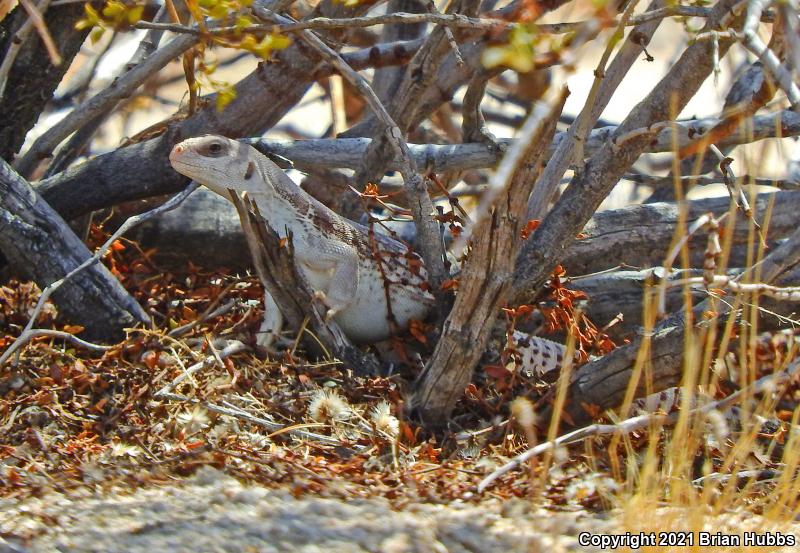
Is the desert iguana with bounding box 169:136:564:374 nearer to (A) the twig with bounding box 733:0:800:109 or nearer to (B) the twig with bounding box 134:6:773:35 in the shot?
(B) the twig with bounding box 134:6:773:35

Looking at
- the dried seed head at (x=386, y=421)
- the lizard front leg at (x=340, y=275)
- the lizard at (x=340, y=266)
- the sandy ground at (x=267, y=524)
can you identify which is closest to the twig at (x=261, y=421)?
the dried seed head at (x=386, y=421)

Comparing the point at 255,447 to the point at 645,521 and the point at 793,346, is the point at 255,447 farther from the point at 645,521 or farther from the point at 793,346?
the point at 793,346

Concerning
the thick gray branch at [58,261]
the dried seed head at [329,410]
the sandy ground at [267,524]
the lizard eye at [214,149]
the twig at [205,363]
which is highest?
the lizard eye at [214,149]

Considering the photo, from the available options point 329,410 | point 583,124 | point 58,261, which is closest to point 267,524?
point 329,410

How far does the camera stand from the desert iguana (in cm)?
523

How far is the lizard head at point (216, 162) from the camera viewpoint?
503 cm

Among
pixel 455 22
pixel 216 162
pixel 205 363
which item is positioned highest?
pixel 455 22

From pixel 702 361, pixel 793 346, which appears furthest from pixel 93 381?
pixel 793 346

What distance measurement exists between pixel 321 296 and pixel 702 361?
172 centimetres

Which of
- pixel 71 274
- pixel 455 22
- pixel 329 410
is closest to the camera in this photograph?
pixel 455 22

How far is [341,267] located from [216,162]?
760 mm

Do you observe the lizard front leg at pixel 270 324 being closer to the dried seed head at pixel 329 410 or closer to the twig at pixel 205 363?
the twig at pixel 205 363

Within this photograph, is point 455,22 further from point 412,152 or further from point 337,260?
point 412,152

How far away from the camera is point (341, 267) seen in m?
5.30
